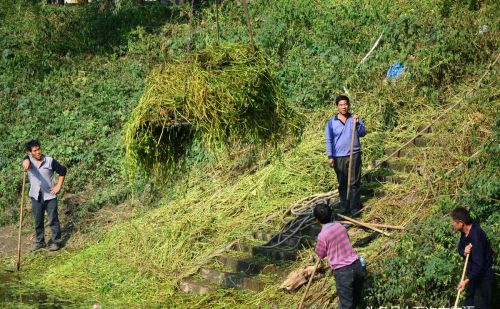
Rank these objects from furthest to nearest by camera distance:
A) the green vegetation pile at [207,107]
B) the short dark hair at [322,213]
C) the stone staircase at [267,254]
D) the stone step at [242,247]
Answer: the stone step at [242,247] < the stone staircase at [267,254] < the green vegetation pile at [207,107] < the short dark hair at [322,213]

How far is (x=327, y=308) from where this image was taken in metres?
9.11

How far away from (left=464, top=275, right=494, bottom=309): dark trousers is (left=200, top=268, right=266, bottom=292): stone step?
9.40 ft

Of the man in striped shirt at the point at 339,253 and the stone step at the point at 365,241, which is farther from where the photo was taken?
the stone step at the point at 365,241

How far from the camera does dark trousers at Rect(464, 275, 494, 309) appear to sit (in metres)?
7.80

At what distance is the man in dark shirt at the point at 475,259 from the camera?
7.70 metres

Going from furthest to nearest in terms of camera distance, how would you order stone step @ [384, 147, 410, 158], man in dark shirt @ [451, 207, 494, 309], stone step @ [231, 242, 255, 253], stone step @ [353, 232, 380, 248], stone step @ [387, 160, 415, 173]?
1. stone step @ [384, 147, 410, 158]
2. stone step @ [387, 160, 415, 173]
3. stone step @ [231, 242, 255, 253]
4. stone step @ [353, 232, 380, 248]
5. man in dark shirt @ [451, 207, 494, 309]

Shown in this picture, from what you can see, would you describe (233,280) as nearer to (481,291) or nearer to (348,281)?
(348,281)

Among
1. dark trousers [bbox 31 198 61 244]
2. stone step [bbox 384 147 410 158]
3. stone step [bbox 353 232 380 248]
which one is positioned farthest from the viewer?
dark trousers [bbox 31 198 61 244]

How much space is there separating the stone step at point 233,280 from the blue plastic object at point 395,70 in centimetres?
506

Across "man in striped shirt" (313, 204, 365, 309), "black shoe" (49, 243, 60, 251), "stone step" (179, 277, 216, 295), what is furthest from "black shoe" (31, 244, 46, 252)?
"man in striped shirt" (313, 204, 365, 309)

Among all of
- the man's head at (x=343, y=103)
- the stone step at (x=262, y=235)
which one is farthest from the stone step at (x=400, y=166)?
the stone step at (x=262, y=235)

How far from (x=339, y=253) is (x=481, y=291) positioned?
1338 millimetres

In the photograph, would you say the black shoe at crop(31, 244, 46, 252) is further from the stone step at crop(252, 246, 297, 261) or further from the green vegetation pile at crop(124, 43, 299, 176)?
the green vegetation pile at crop(124, 43, 299, 176)

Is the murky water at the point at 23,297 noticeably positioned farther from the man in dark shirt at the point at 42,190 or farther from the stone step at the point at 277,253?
the stone step at the point at 277,253
